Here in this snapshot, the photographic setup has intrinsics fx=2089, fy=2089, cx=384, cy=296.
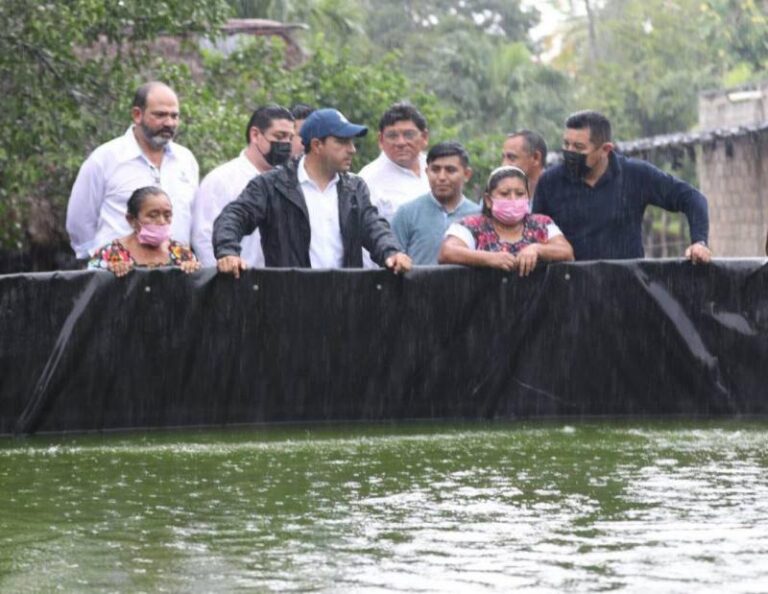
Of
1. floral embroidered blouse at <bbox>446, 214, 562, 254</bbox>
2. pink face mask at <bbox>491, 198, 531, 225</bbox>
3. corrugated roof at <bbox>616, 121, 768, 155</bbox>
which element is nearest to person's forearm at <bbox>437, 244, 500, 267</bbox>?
floral embroidered blouse at <bbox>446, 214, 562, 254</bbox>

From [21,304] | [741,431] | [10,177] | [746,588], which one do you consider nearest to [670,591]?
[746,588]

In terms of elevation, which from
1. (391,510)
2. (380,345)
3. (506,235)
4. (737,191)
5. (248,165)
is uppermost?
(737,191)

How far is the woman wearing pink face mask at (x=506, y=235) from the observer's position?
33.4 ft

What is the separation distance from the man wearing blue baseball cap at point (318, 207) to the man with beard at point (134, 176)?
2.20 ft

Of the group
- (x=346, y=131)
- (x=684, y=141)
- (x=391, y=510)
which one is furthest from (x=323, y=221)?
(x=684, y=141)

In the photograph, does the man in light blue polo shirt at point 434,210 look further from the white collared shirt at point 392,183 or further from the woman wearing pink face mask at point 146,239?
the woman wearing pink face mask at point 146,239

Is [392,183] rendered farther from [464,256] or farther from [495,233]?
[464,256]

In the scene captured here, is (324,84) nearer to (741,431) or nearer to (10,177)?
(10,177)

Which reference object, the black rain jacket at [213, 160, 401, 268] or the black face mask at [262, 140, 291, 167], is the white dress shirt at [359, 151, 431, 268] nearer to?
the black face mask at [262, 140, 291, 167]

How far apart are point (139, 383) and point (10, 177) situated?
6.93 metres

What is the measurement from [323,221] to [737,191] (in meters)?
25.1

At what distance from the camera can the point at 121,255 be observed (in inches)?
397

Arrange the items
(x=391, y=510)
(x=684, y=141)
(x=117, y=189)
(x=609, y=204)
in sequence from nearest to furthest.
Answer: (x=391, y=510)
(x=609, y=204)
(x=117, y=189)
(x=684, y=141)

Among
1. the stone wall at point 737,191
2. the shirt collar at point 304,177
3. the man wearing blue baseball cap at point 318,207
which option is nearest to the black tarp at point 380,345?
the man wearing blue baseball cap at point 318,207
